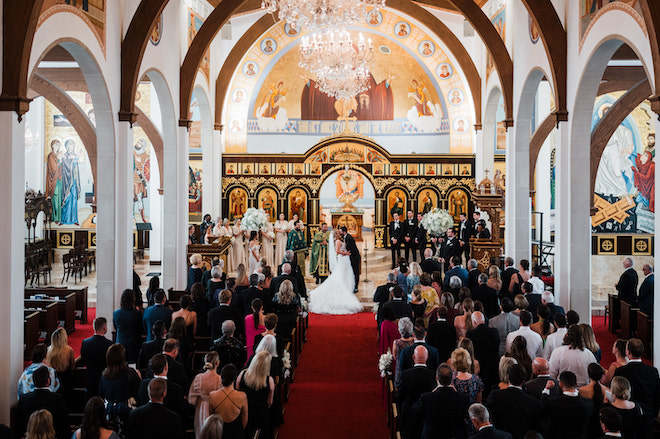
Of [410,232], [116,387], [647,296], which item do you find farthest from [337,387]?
[410,232]

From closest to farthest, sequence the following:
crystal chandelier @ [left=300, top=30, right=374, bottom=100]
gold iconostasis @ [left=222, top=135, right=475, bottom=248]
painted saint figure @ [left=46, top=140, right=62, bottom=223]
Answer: crystal chandelier @ [left=300, top=30, right=374, bottom=100], painted saint figure @ [left=46, top=140, right=62, bottom=223], gold iconostasis @ [left=222, top=135, right=475, bottom=248]

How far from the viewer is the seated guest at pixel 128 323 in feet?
31.3

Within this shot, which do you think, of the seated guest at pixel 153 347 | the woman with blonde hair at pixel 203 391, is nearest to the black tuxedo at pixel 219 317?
the seated guest at pixel 153 347

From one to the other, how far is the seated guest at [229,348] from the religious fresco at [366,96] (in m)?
20.2

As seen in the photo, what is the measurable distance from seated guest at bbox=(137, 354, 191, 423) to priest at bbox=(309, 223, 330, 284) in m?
12.3

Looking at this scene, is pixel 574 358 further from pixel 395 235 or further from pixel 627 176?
pixel 627 176

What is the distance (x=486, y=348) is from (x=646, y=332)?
535 cm

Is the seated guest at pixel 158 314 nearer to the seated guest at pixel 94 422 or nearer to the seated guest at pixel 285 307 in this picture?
the seated guest at pixel 285 307

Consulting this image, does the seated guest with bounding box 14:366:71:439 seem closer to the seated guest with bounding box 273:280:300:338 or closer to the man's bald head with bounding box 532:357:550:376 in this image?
the seated guest with bounding box 273:280:300:338

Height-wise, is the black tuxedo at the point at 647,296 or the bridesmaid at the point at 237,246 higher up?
the bridesmaid at the point at 237,246

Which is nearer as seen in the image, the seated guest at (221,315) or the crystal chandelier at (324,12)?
the seated guest at (221,315)

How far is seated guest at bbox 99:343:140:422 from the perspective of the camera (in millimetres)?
6977

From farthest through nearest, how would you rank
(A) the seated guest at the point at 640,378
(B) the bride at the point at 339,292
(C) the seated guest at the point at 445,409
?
(B) the bride at the point at 339,292 < (A) the seated guest at the point at 640,378 < (C) the seated guest at the point at 445,409

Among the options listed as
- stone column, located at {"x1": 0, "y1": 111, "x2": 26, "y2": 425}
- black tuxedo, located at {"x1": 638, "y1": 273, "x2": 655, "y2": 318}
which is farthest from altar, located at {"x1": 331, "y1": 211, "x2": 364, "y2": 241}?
stone column, located at {"x1": 0, "y1": 111, "x2": 26, "y2": 425}
